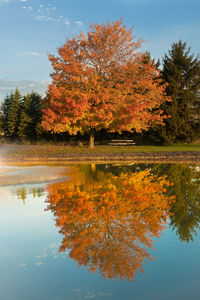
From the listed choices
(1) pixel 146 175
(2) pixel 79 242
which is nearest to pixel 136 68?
(1) pixel 146 175

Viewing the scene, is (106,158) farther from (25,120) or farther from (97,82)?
(25,120)

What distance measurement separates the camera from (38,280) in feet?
15.5

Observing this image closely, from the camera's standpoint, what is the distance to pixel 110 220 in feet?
24.6

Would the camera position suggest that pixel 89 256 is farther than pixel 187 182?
No

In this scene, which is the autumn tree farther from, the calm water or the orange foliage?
the calm water

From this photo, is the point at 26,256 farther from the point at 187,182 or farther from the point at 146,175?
the point at 146,175

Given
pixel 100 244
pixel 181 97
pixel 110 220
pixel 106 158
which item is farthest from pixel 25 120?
pixel 100 244

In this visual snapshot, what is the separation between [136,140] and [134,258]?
38.2 meters

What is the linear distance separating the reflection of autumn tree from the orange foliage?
1642 centimetres

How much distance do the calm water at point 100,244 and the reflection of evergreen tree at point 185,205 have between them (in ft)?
0.07

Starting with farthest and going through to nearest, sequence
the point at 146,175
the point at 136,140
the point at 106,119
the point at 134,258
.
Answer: the point at 136,140, the point at 106,119, the point at 146,175, the point at 134,258

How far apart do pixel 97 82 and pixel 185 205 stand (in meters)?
21.9

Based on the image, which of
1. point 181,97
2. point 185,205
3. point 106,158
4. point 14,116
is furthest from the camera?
point 14,116

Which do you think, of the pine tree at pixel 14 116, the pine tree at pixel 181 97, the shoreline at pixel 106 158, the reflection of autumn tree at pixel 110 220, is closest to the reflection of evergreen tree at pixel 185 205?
the reflection of autumn tree at pixel 110 220
